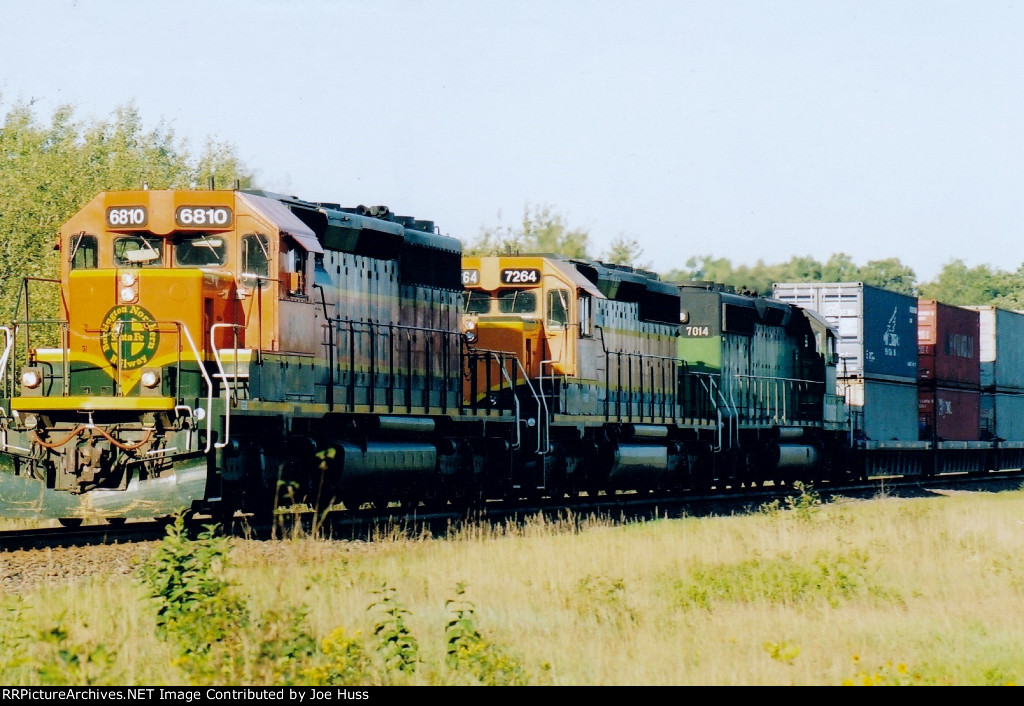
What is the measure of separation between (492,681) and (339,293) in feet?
31.2

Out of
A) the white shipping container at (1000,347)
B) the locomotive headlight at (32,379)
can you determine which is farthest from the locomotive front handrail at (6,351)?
the white shipping container at (1000,347)

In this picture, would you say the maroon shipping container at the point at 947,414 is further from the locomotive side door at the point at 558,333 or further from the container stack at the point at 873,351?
the locomotive side door at the point at 558,333

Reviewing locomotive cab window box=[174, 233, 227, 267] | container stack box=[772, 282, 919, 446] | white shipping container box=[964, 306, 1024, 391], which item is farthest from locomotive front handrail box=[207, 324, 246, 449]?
white shipping container box=[964, 306, 1024, 391]

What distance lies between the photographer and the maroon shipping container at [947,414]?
32.9 m

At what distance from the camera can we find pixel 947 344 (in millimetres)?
33375

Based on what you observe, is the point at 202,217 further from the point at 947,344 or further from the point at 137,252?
the point at 947,344

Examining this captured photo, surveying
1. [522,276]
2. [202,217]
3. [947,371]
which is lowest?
[947,371]

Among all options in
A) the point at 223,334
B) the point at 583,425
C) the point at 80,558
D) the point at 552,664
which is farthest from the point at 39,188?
the point at 552,664

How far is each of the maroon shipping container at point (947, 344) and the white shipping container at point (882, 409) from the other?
0.92m

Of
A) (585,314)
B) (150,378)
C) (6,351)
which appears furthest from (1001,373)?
(6,351)

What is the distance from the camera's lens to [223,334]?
574 inches

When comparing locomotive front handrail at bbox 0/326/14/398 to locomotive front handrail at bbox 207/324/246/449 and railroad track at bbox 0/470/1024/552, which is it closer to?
railroad track at bbox 0/470/1024/552

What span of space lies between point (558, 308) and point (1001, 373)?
2033 centimetres

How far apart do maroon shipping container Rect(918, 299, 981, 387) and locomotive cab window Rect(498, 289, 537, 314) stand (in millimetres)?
14637
